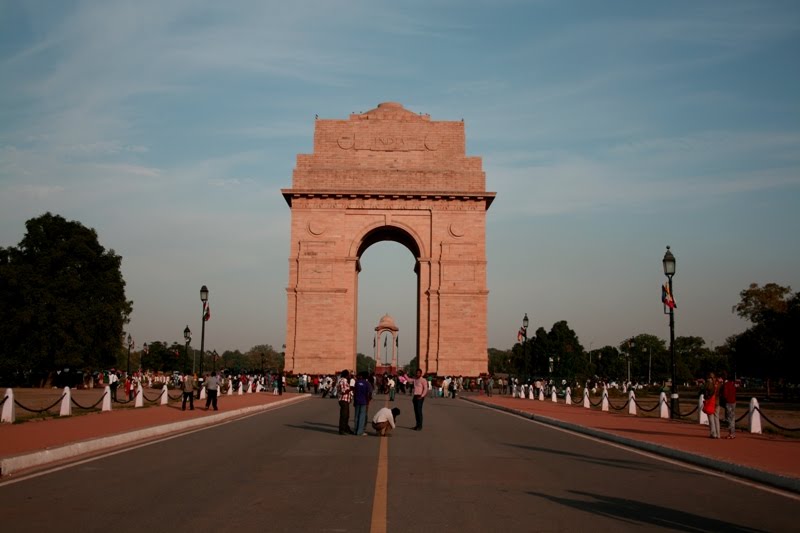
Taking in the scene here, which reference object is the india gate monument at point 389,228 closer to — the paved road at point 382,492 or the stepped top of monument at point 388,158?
the stepped top of monument at point 388,158

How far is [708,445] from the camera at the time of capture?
1598 cm

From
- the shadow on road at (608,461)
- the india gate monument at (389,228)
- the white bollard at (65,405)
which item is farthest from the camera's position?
the india gate monument at (389,228)

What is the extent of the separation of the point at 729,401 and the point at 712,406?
713mm

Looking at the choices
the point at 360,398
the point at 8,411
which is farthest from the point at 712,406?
the point at 8,411

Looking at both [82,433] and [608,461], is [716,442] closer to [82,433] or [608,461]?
[608,461]

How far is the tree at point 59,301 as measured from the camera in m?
47.0

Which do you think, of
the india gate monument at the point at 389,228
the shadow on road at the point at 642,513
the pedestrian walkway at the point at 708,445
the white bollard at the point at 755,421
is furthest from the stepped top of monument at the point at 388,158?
the shadow on road at the point at 642,513

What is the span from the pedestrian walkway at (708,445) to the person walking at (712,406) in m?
0.26

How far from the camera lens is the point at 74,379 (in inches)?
2002

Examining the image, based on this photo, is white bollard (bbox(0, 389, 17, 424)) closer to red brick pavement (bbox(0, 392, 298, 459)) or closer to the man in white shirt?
red brick pavement (bbox(0, 392, 298, 459))

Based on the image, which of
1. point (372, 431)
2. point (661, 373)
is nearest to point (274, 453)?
point (372, 431)

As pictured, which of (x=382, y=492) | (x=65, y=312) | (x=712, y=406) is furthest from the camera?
(x=65, y=312)

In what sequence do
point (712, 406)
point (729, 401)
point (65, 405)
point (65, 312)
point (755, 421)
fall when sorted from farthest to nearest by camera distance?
point (65, 312), point (65, 405), point (755, 421), point (729, 401), point (712, 406)

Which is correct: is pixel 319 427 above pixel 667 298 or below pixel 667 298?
below
